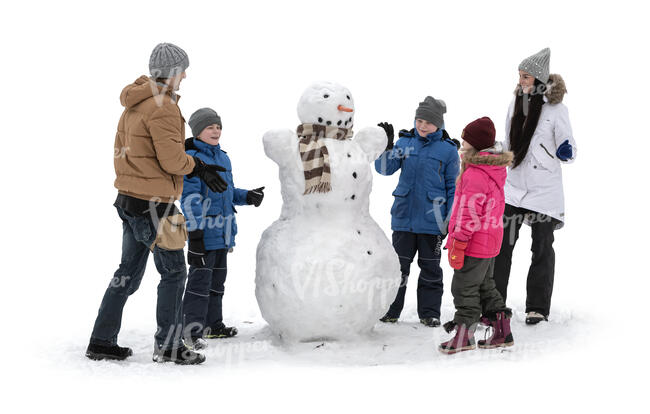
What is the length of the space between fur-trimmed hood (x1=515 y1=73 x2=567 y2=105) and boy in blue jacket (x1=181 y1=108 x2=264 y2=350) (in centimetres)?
251

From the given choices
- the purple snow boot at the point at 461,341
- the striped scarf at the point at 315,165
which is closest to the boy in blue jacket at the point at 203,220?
the striped scarf at the point at 315,165

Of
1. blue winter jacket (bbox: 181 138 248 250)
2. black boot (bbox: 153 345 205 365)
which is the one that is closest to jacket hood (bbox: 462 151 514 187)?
blue winter jacket (bbox: 181 138 248 250)

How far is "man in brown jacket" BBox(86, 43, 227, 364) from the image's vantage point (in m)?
5.56

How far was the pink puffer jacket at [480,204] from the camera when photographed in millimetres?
5910

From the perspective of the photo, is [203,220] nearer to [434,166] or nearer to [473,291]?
[434,166]

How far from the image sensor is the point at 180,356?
19.3 ft

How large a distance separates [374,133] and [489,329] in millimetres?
1742

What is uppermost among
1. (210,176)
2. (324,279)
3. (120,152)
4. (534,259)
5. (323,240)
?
(120,152)

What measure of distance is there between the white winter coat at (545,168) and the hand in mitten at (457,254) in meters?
1.26

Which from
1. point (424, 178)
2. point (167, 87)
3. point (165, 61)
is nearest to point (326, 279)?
point (424, 178)

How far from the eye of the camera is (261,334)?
22.5ft

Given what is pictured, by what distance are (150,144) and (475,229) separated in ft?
7.63

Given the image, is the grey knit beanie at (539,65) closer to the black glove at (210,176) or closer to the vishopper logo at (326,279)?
the vishopper logo at (326,279)

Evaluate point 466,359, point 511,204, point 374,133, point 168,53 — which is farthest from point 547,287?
point 168,53
